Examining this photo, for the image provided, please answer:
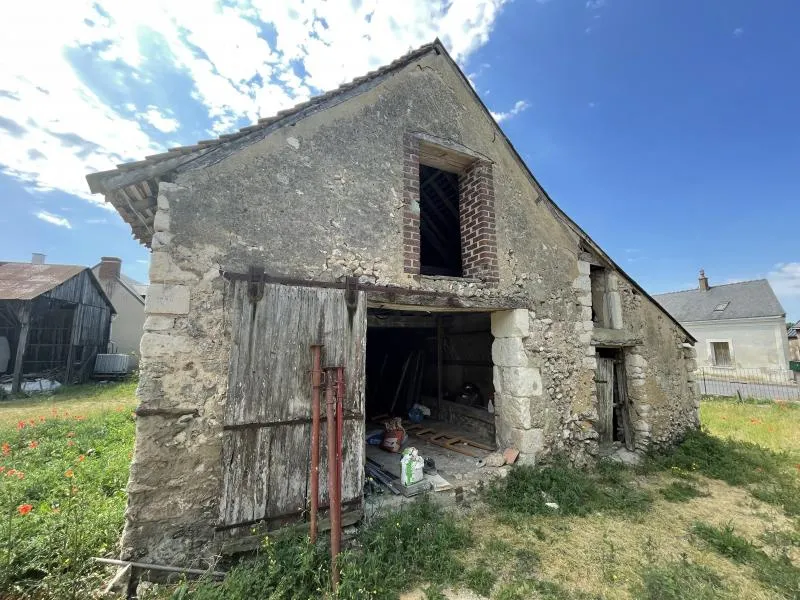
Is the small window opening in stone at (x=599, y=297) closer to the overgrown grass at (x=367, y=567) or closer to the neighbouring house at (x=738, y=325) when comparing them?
the overgrown grass at (x=367, y=567)

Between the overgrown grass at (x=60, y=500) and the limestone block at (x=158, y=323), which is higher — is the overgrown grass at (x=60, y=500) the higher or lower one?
the lower one

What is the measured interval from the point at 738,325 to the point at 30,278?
1482 inches

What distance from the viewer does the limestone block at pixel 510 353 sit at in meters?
5.22

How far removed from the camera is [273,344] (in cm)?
343

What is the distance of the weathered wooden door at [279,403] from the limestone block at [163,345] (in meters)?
0.41

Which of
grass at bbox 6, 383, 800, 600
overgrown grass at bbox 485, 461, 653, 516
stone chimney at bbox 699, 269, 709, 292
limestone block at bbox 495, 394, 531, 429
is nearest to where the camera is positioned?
grass at bbox 6, 383, 800, 600

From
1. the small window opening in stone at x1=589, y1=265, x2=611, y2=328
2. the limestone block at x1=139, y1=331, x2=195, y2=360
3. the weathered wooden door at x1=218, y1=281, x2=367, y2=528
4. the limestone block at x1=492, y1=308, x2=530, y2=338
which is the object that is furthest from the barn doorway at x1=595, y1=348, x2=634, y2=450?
the limestone block at x1=139, y1=331, x2=195, y2=360

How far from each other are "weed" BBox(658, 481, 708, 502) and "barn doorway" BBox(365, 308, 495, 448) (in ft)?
8.62

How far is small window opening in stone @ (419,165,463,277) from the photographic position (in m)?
6.83

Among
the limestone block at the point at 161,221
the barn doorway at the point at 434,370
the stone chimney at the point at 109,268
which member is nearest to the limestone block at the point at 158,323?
the limestone block at the point at 161,221

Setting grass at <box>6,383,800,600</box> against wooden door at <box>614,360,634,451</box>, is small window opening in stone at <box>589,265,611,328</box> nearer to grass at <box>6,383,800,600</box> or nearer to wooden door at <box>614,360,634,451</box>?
wooden door at <box>614,360,634,451</box>

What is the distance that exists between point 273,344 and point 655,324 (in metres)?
7.39

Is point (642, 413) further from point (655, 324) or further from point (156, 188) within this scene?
point (156, 188)

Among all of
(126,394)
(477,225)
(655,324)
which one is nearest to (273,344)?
(477,225)
